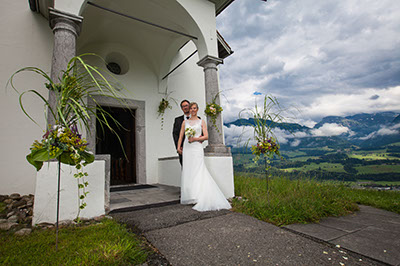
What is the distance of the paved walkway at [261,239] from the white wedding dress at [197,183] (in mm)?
278

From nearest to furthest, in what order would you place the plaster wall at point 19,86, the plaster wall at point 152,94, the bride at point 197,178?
1. the bride at point 197,178
2. the plaster wall at point 19,86
3. the plaster wall at point 152,94

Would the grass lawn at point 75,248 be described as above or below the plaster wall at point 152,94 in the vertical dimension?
below

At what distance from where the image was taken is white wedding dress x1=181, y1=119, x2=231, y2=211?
318 cm

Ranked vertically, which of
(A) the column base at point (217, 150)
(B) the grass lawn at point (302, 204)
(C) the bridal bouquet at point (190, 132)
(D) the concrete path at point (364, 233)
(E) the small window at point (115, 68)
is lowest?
(D) the concrete path at point (364, 233)

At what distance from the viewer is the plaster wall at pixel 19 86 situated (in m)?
4.03

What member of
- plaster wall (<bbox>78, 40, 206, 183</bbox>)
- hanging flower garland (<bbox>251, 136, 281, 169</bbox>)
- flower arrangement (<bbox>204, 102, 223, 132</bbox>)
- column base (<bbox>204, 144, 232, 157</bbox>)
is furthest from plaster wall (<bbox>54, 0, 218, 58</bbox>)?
hanging flower garland (<bbox>251, 136, 281, 169</bbox>)

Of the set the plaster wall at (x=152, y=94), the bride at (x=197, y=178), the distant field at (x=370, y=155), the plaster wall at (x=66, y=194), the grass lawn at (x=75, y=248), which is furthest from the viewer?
the distant field at (x=370, y=155)

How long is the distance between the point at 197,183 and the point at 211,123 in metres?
1.44

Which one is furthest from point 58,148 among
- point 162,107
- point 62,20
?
point 162,107

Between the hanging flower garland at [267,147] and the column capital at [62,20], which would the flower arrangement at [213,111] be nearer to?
the hanging flower garland at [267,147]

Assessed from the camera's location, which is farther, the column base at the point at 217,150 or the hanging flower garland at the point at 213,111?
the hanging flower garland at the point at 213,111

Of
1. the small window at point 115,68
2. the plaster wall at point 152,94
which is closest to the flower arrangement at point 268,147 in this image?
the plaster wall at point 152,94

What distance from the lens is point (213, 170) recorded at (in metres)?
4.01

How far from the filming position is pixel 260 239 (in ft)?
6.66
